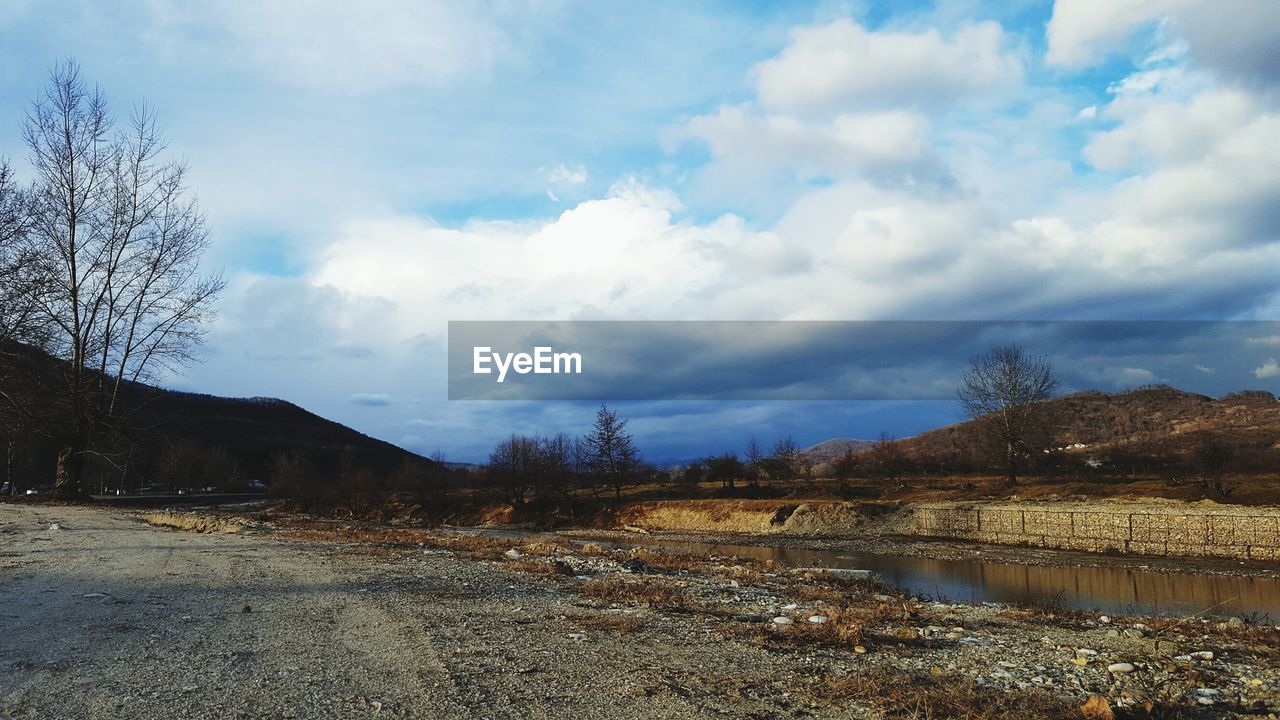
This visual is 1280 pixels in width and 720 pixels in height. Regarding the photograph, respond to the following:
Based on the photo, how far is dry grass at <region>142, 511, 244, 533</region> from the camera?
26.5 m

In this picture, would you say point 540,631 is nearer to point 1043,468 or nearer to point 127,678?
point 127,678

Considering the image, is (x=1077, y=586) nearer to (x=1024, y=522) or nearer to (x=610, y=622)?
(x=1024, y=522)

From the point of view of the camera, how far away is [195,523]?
27.8 m

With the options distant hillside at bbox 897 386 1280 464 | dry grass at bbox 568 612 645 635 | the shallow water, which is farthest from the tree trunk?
distant hillside at bbox 897 386 1280 464

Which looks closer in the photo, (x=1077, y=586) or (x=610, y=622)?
(x=610, y=622)

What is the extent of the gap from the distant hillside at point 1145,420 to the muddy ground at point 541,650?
323 ft

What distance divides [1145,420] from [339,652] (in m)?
182

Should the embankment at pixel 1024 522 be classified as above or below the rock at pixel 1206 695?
below

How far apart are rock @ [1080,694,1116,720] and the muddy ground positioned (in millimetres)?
64

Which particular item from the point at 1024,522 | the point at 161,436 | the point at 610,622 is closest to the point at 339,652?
the point at 610,622

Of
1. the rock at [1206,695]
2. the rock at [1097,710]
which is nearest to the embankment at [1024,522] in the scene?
the rock at [1206,695]

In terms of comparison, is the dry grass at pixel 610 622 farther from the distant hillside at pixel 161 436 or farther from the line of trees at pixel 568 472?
the line of trees at pixel 568 472

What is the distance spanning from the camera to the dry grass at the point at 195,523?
26.5 m

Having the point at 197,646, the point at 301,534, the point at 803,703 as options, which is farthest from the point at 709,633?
the point at 301,534
